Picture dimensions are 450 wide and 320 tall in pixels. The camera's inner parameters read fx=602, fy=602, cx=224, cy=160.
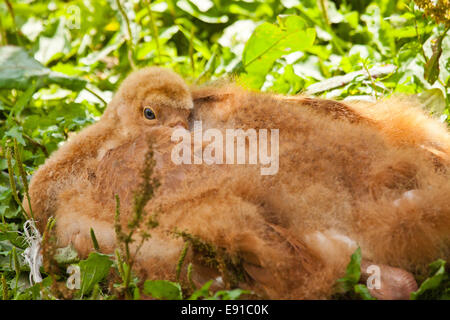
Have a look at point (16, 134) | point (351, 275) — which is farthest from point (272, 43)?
point (351, 275)

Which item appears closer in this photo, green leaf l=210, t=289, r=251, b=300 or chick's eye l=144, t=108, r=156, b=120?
green leaf l=210, t=289, r=251, b=300

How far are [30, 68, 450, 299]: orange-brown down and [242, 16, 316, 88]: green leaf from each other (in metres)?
0.86

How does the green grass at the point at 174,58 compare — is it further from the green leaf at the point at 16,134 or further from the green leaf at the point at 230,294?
the green leaf at the point at 230,294

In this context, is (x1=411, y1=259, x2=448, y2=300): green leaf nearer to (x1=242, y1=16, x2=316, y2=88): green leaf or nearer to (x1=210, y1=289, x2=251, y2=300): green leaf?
(x1=210, y1=289, x2=251, y2=300): green leaf

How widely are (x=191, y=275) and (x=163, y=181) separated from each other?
380 millimetres

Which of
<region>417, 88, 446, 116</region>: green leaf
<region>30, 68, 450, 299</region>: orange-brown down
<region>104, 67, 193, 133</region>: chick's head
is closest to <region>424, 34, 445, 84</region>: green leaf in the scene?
<region>417, 88, 446, 116</region>: green leaf

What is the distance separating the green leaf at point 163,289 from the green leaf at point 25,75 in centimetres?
227

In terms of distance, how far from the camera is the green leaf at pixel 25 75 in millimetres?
3969

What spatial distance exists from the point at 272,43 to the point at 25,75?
167 centimetres

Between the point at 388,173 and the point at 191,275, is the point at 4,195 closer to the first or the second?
the point at 191,275

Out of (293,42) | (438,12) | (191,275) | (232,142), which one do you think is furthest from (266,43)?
(191,275)

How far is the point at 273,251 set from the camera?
2016 mm


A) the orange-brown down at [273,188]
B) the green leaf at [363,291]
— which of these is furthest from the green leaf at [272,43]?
the green leaf at [363,291]

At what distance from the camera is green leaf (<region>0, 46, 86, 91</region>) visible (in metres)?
3.97
